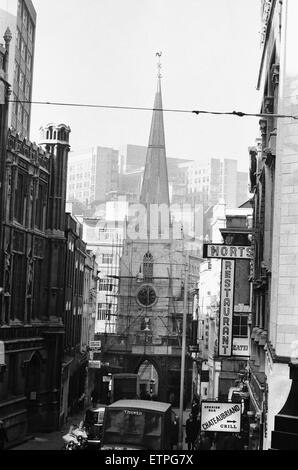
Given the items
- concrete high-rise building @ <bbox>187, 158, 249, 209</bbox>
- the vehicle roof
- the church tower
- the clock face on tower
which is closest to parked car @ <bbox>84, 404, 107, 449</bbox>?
the vehicle roof

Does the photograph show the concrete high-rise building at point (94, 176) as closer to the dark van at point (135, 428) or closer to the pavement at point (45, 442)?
the pavement at point (45, 442)

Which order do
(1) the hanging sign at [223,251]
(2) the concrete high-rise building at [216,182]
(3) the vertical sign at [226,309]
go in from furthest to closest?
(2) the concrete high-rise building at [216,182] < (3) the vertical sign at [226,309] < (1) the hanging sign at [223,251]

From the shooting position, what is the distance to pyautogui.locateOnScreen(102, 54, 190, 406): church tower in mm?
81062

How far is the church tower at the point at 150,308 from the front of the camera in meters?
81.1

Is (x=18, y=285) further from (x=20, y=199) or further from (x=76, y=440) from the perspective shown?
(x=76, y=440)

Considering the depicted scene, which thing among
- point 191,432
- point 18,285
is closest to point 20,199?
point 18,285

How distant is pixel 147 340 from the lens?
275ft

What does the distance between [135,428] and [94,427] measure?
6.79 m

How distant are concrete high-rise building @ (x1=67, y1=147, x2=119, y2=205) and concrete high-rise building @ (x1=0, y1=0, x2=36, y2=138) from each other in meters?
24.8

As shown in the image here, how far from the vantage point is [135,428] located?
25.1 metres

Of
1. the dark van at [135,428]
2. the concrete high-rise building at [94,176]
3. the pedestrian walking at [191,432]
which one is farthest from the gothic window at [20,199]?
the concrete high-rise building at [94,176]

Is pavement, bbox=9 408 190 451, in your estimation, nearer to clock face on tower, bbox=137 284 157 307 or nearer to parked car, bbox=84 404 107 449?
parked car, bbox=84 404 107 449

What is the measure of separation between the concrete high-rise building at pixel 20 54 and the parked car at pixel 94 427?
4098 cm

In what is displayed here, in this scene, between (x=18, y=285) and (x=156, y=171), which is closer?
(x=18, y=285)
